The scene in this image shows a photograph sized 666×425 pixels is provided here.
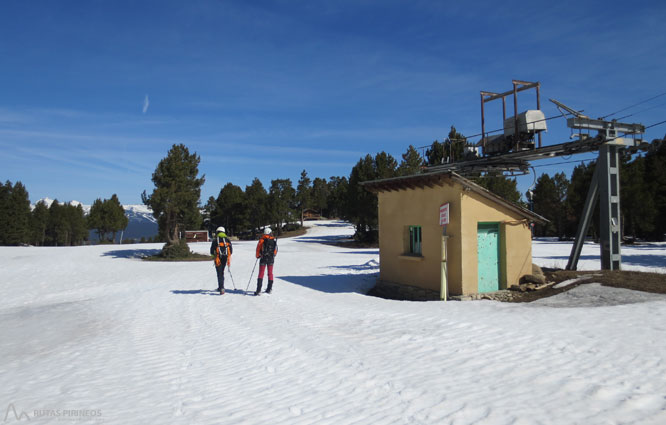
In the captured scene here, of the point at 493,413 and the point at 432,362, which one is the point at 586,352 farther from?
the point at 493,413

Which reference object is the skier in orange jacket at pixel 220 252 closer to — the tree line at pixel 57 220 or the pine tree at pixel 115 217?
the tree line at pixel 57 220

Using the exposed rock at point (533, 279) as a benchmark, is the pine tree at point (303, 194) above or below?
above

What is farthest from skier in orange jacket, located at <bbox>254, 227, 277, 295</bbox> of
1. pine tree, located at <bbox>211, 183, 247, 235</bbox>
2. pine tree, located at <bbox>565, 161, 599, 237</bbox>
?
pine tree, located at <bbox>211, 183, 247, 235</bbox>

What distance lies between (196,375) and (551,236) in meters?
57.0

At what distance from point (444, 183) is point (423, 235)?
183cm

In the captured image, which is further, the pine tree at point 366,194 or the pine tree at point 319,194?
the pine tree at point 319,194

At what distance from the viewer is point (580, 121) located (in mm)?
13484

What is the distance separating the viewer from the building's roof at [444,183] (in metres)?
11.8

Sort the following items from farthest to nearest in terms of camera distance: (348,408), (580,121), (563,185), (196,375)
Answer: (563,185), (580,121), (196,375), (348,408)

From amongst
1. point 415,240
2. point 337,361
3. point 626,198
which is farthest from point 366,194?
point 337,361

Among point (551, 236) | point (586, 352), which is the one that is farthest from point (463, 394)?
point (551, 236)

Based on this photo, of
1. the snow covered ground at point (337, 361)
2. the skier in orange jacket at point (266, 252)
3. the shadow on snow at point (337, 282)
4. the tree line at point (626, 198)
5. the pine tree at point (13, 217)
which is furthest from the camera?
the pine tree at point (13, 217)

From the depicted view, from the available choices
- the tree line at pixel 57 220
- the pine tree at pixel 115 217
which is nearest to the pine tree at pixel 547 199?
the tree line at pixel 57 220

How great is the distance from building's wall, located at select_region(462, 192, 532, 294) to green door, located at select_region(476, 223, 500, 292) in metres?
0.19
